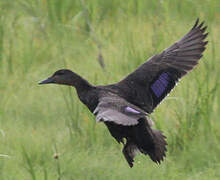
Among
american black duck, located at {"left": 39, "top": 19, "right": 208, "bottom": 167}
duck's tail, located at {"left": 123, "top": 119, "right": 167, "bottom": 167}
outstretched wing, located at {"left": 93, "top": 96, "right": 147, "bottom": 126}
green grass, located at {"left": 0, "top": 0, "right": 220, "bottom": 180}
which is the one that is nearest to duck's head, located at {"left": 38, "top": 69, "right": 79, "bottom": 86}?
american black duck, located at {"left": 39, "top": 19, "right": 208, "bottom": 167}

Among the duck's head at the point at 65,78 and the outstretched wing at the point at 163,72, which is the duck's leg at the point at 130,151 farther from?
the duck's head at the point at 65,78

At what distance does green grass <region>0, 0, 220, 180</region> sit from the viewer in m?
5.46

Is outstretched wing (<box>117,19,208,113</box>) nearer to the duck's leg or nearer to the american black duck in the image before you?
the american black duck

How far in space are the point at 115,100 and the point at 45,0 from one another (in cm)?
327

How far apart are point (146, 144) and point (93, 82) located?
1558mm

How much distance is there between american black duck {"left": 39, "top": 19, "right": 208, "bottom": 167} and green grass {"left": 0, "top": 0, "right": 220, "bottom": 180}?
0.19m

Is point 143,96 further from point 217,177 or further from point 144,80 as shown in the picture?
point 217,177

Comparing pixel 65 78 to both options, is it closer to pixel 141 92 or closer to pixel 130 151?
pixel 141 92

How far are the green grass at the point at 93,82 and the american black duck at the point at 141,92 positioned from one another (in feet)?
0.61

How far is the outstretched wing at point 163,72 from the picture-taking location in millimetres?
5496

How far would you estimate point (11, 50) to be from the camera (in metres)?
7.24

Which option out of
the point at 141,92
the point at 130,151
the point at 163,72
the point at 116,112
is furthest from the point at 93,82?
the point at 116,112

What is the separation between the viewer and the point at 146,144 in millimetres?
5191

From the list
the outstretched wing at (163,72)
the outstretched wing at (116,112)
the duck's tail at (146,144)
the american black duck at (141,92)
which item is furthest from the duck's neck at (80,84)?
the duck's tail at (146,144)
